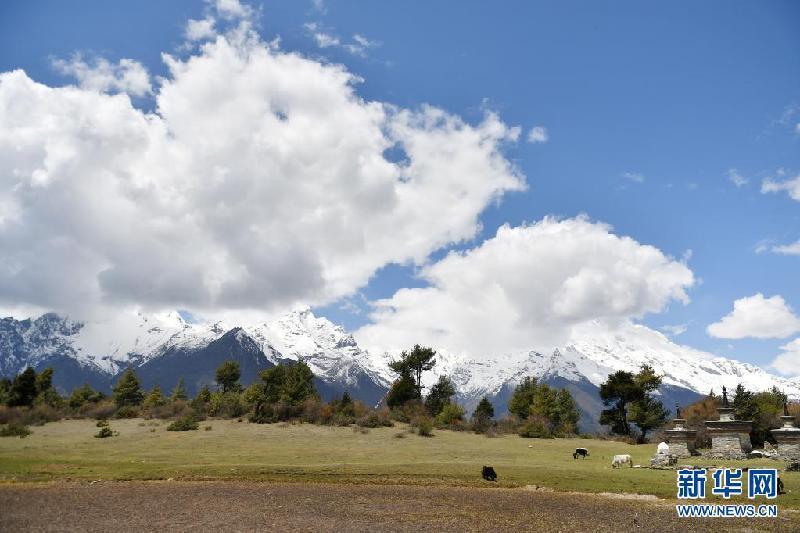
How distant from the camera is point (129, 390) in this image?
117625mm

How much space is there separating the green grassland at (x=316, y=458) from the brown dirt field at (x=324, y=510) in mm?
3927

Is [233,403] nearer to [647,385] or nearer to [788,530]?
[647,385]

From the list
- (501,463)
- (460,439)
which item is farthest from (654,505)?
(460,439)

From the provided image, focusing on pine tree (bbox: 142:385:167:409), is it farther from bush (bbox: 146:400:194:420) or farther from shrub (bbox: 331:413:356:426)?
shrub (bbox: 331:413:356:426)

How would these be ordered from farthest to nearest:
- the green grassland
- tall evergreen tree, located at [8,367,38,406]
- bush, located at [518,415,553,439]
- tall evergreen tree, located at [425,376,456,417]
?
tall evergreen tree, located at [425,376,456,417] → tall evergreen tree, located at [8,367,38,406] → bush, located at [518,415,553,439] → the green grassland

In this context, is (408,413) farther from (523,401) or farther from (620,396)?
(620,396)

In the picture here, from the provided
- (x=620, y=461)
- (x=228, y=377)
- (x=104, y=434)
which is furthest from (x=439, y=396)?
(x=620, y=461)

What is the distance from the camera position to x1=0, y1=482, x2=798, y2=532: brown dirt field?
64.4 feet

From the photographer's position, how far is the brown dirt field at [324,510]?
773 inches

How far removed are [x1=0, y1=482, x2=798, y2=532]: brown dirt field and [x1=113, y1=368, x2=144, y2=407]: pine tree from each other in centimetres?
9346

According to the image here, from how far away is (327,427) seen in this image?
73.6 metres

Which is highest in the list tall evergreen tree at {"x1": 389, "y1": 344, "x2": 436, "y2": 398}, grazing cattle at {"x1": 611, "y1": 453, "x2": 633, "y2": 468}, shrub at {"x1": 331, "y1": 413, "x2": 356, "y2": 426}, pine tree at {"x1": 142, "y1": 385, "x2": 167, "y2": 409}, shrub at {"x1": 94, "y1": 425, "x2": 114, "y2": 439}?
tall evergreen tree at {"x1": 389, "y1": 344, "x2": 436, "y2": 398}

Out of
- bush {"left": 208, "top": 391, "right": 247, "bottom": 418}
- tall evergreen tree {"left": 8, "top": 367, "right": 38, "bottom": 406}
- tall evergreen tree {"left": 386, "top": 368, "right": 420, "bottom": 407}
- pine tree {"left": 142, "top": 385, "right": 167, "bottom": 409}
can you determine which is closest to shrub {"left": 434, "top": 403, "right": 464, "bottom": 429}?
tall evergreen tree {"left": 386, "top": 368, "right": 420, "bottom": 407}

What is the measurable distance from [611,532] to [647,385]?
74260 mm
